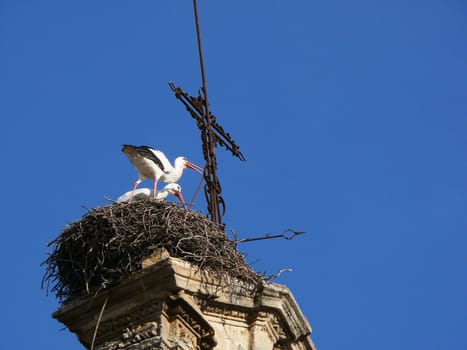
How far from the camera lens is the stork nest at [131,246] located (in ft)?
23.8

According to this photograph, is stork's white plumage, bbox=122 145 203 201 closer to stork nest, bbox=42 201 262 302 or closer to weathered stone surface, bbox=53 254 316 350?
stork nest, bbox=42 201 262 302

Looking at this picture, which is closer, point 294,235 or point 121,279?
point 121,279

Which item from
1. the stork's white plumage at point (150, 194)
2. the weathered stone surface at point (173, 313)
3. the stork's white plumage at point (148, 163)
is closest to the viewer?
the weathered stone surface at point (173, 313)

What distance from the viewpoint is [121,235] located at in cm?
744

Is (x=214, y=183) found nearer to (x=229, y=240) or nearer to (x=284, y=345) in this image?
(x=229, y=240)

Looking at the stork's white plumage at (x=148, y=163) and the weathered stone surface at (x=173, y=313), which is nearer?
the weathered stone surface at (x=173, y=313)

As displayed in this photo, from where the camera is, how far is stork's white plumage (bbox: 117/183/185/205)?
29.9ft

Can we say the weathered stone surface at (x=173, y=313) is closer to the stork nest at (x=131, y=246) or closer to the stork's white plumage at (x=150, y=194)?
the stork nest at (x=131, y=246)

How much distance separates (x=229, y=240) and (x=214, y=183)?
4.40ft

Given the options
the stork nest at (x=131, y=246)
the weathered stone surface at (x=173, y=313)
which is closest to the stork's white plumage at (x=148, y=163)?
the stork nest at (x=131, y=246)

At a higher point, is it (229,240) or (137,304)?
(229,240)

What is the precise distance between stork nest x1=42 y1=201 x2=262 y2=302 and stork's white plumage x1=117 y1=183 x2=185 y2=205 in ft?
3.32

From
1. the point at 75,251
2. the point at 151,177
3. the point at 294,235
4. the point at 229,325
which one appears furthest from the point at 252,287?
the point at 151,177

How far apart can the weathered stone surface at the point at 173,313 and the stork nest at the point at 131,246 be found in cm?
12
